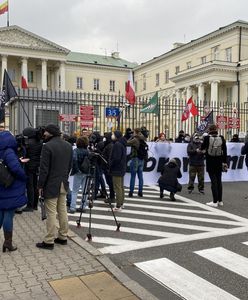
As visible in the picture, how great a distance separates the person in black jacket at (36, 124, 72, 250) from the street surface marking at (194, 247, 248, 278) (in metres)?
2.31

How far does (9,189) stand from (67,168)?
94cm

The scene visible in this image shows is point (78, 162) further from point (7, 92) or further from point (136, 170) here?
point (7, 92)

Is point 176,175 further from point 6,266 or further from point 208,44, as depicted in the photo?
point 208,44

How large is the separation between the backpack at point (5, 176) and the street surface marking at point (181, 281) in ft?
7.19

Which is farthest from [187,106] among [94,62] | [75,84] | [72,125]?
[94,62]

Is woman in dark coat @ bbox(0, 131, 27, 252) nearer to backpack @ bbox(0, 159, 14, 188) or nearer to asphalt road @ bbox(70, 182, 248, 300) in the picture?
backpack @ bbox(0, 159, 14, 188)

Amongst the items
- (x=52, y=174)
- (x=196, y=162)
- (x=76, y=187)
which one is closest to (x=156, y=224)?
(x=76, y=187)

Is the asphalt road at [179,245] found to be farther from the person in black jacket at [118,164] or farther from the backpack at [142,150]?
the backpack at [142,150]

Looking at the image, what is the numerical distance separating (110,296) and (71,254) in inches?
64.0

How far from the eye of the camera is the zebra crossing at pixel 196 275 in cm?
492

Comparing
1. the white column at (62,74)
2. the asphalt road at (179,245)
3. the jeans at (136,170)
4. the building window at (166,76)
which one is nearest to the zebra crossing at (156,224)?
the asphalt road at (179,245)

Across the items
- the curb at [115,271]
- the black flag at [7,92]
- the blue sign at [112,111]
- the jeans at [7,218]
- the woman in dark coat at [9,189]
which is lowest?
the curb at [115,271]

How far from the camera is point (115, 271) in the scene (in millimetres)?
5555

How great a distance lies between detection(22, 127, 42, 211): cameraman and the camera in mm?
9594
